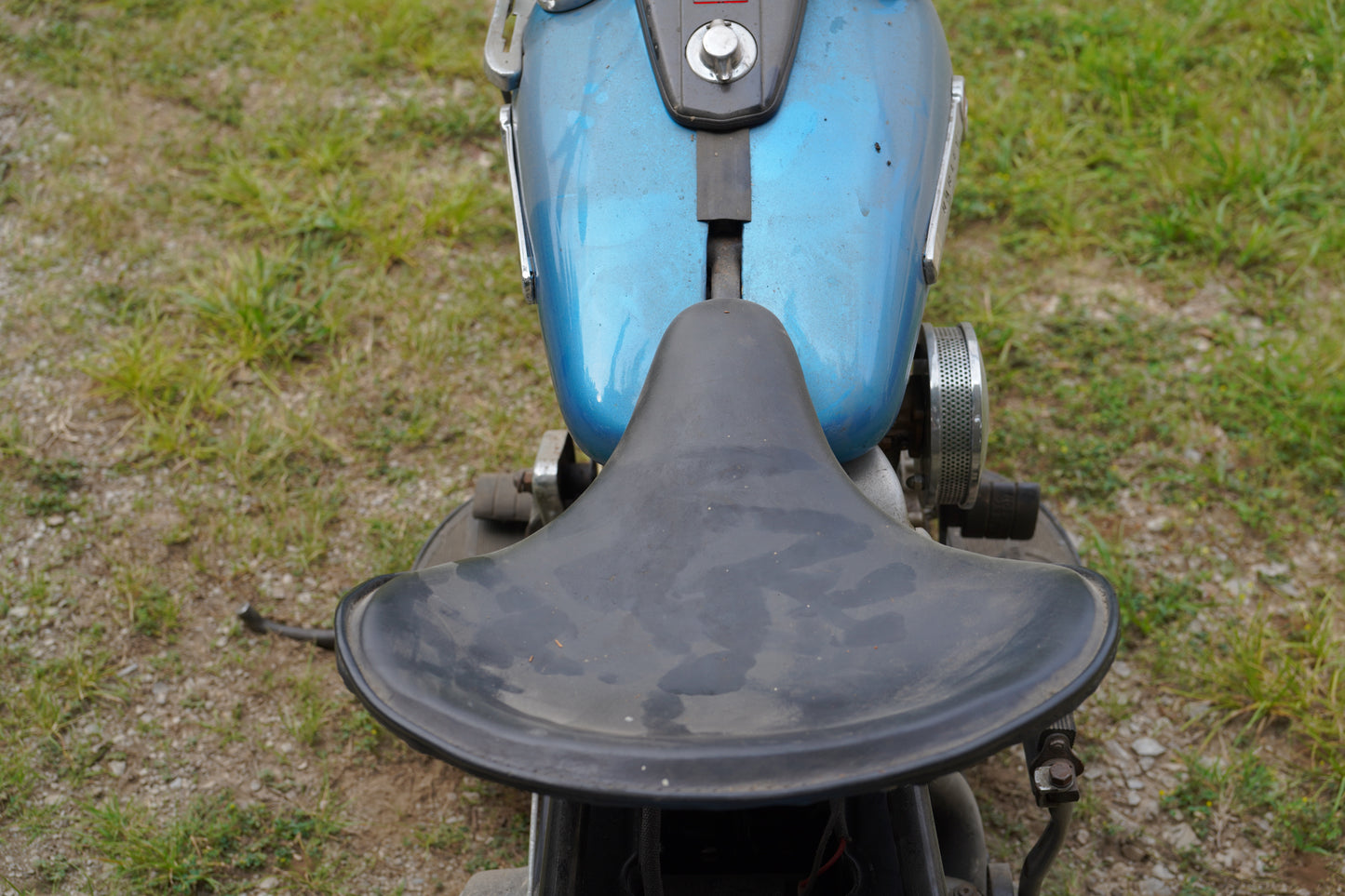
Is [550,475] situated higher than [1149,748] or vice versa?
[550,475]

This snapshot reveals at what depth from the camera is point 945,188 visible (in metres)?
1.65

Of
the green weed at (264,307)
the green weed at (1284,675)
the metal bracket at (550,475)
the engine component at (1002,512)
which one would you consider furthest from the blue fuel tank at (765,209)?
the green weed at (264,307)

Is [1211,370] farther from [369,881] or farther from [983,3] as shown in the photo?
[369,881]

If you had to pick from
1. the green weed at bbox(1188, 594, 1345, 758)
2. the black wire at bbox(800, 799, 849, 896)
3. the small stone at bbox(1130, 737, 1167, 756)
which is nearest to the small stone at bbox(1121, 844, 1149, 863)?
the small stone at bbox(1130, 737, 1167, 756)

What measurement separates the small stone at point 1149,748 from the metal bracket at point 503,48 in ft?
5.79

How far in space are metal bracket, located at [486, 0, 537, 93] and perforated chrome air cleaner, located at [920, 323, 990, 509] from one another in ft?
2.57

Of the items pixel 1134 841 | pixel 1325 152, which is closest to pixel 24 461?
pixel 1134 841

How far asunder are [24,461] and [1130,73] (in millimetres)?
3408

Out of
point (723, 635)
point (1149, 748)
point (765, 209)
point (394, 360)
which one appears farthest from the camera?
point (394, 360)

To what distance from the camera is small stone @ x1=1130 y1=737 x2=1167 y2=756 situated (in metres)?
2.22

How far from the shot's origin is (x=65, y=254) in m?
3.11

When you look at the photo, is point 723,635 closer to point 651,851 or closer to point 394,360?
point 651,851

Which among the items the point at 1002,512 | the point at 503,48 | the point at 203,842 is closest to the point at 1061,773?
the point at 1002,512

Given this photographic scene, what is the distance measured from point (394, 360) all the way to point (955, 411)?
1748mm
